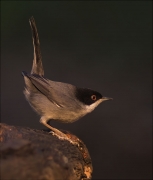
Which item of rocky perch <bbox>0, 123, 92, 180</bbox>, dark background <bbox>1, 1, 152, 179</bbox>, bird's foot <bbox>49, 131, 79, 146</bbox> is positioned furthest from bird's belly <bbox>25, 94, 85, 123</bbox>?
dark background <bbox>1, 1, 152, 179</bbox>

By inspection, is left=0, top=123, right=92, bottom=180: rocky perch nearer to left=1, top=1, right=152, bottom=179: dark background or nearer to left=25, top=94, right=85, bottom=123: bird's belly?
left=25, top=94, right=85, bottom=123: bird's belly

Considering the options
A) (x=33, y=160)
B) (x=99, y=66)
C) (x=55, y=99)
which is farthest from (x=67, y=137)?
(x=99, y=66)

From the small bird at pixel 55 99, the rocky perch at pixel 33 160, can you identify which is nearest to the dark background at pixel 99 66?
the small bird at pixel 55 99

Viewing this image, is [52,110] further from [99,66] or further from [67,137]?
[99,66]

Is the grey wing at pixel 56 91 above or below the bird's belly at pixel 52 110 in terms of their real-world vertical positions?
above

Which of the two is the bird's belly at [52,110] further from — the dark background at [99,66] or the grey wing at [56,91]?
the dark background at [99,66]

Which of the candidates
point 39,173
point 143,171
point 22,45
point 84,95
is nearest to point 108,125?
point 143,171
